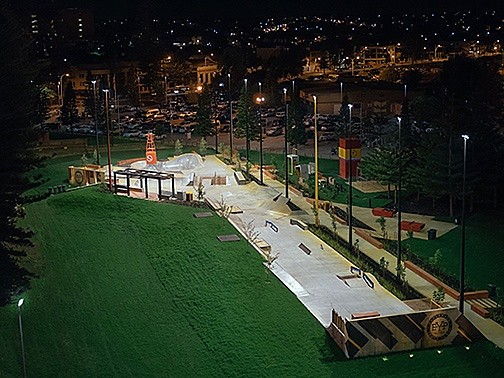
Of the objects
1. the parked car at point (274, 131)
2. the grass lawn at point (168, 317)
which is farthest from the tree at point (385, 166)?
the parked car at point (274, 131)

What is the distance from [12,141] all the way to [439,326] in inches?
529

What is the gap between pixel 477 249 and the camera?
30125 millimetres

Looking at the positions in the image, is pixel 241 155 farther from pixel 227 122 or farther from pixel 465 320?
pixel 465 320

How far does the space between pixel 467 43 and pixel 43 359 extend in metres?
180

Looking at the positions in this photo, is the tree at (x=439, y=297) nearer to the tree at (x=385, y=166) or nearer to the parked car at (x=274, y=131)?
the tree at (x=385, y=166)

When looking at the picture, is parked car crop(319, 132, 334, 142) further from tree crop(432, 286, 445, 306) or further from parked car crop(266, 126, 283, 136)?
tree crop(432, 286, 445, 306)

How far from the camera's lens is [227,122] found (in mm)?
70688

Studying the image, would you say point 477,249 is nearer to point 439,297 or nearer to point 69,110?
point 439,297

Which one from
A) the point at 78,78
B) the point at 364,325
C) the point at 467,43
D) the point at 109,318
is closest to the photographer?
the point at 364,325

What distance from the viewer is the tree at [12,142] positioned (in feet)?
72.9

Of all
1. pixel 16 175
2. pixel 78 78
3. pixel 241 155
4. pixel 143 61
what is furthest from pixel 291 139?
pixel 78 78

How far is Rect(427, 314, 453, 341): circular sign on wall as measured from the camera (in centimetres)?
2053

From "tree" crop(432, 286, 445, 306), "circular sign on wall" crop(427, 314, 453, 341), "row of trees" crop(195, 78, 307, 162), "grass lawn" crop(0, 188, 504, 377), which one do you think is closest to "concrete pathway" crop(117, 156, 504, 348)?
"grass lawn" crop(0, 188, 504, 377)

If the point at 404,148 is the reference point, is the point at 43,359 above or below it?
below
